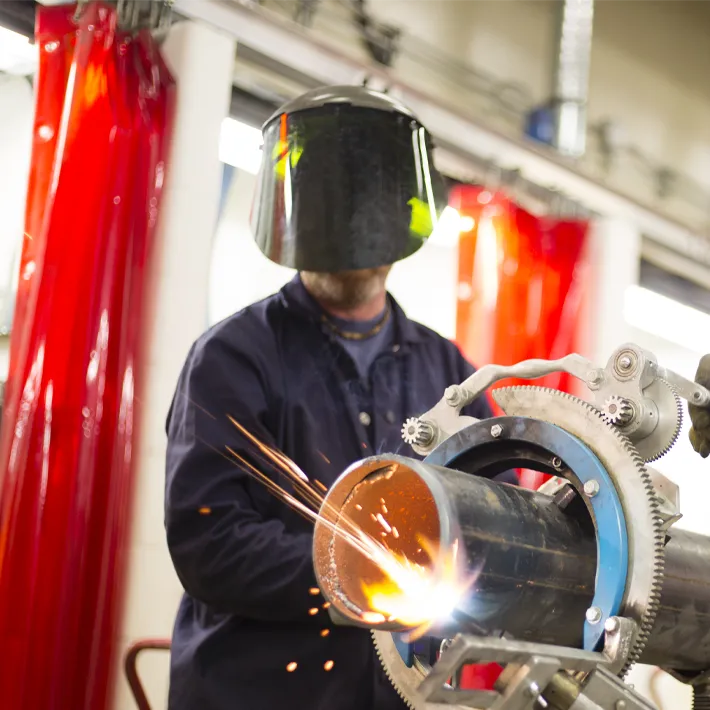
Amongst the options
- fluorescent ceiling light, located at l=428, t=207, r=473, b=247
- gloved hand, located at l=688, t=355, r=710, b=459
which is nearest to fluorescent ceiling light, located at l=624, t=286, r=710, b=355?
fluorescent ceiling light, located at l=428, t=207, r=473, b=247

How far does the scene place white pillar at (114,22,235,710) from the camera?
2100 millimetres

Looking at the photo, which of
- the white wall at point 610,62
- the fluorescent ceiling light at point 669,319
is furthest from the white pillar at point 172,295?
the fluorescent ceiling light at point 669,319

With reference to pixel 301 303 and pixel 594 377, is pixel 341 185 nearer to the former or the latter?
pixel 301 303

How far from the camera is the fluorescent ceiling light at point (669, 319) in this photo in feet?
13.8

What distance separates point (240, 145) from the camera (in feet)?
9.50

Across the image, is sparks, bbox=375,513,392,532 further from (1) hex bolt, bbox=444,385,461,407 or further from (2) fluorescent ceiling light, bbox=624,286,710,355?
(2) fluorescent ceiling light, bbox=624,286,710,355

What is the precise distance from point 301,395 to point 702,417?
0.69 m

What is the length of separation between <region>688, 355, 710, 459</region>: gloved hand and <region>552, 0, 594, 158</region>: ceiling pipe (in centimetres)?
272

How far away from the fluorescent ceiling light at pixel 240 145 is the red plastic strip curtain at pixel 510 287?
29.5 inches

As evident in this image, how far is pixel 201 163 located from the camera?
2.32 m

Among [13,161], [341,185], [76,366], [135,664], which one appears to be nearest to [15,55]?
[13,161]

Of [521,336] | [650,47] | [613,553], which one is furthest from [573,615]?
[650,47]

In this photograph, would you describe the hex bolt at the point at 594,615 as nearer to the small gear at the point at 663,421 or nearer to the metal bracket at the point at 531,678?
the metal bracket at the point at 531,678

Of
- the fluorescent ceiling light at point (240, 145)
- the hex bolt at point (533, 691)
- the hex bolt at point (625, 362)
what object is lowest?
the hex bolt at point (533, 691)
